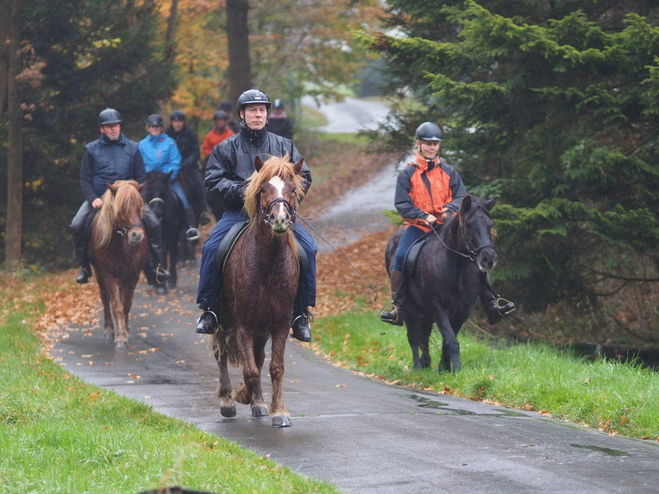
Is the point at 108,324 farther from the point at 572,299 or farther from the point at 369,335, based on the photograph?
the point at 572,299

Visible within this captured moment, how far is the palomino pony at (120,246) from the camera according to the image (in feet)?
46.6

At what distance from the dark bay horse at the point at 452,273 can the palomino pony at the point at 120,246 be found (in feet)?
13.8

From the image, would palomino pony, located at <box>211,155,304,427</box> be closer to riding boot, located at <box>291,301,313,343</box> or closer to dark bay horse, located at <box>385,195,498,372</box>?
riding boot, located at <box>291,301,313,343</box>

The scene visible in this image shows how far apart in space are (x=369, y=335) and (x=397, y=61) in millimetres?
4626

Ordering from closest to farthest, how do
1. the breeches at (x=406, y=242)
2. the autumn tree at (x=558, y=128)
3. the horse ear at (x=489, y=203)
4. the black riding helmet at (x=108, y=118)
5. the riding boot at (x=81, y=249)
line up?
the horse ear at (x=489, y=203)
the breeches at (x=406, y=242)
the autumn tree at (x=558, y=128)
the black riding helmet at (x=108, y=118)
the riding boot at (x=81, y=249)

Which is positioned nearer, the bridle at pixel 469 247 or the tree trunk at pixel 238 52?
the bridle at pixel 469 247

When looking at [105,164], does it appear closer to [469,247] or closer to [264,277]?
[469,247]

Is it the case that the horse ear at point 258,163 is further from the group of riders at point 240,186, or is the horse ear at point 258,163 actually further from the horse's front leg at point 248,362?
the horse's front leg at point 248,362

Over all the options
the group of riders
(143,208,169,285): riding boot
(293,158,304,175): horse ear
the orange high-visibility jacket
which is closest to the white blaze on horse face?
(293,158,304,175): horse ear

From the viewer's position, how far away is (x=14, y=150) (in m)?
22.4

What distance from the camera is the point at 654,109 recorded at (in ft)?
40.4

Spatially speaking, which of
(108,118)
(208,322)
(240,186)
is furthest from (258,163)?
(108,118)

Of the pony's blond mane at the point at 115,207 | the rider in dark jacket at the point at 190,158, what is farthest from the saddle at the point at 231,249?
the rider in dark jacket at the point at 190,158

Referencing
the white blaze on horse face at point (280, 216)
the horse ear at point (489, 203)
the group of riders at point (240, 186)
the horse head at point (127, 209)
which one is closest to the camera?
the white blaze on horse face at point (280, 216)
